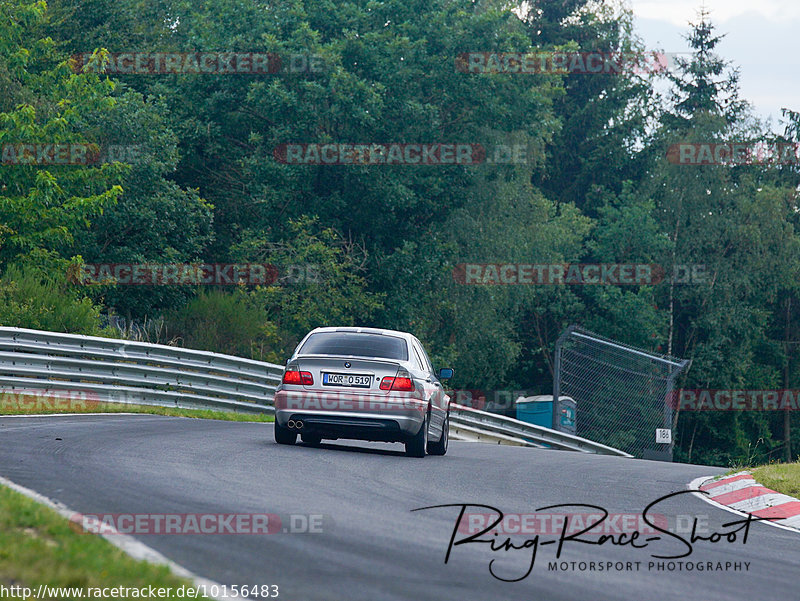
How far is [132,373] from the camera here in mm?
20828

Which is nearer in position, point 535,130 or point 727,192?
point 535,130

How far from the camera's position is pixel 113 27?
130 ft

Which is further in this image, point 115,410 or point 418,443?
point 115,410

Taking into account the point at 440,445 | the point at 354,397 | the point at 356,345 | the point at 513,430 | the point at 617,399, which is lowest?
the point at 617,399

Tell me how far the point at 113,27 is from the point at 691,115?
31.7 metres

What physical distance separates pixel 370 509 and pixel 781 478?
611cm

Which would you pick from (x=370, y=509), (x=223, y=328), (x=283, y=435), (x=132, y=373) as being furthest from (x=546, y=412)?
(x=370, y=509)

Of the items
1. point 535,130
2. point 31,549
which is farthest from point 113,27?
point 31,549

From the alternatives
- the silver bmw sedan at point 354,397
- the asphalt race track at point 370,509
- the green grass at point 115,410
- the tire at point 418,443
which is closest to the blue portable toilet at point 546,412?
the green grass at point 115,410

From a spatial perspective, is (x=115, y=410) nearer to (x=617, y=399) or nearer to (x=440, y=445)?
(x=440, y=445)

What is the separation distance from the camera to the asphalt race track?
6039 millimetres

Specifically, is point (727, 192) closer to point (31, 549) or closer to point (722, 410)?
point (722, 410)

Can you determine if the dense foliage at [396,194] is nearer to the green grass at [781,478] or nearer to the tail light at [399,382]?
the tail light at [399,382]

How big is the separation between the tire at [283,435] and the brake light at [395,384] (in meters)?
1.34
